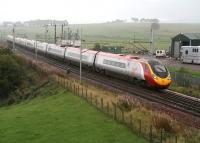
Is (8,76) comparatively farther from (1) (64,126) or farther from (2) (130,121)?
(2) (130,121)

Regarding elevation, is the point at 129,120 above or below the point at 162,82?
below

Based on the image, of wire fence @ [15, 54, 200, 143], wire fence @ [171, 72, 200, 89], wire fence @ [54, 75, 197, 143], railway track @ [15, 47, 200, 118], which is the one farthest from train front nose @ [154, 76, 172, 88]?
wire fence @ [54, 75, 197, 143]

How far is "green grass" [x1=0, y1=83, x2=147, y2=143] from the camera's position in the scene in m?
28.2

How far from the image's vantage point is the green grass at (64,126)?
28.2 meters

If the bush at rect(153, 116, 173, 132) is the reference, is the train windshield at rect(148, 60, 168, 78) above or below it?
above

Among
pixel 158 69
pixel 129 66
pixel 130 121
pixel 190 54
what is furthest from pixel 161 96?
pixel 190 54

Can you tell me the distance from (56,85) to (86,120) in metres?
21.2

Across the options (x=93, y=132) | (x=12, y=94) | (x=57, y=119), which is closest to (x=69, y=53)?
(x=12, y=94)

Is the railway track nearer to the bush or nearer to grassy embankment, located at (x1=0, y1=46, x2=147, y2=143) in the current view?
the bush

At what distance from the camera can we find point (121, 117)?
32.2 meters

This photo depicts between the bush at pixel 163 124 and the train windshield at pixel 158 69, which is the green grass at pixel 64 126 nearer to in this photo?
the bush at pixel 163 124

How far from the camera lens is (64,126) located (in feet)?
107

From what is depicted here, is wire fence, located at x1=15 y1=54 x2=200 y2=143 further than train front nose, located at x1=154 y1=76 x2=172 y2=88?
No

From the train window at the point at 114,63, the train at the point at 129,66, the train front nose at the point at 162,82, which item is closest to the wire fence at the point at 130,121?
the train at the point at 129,66
